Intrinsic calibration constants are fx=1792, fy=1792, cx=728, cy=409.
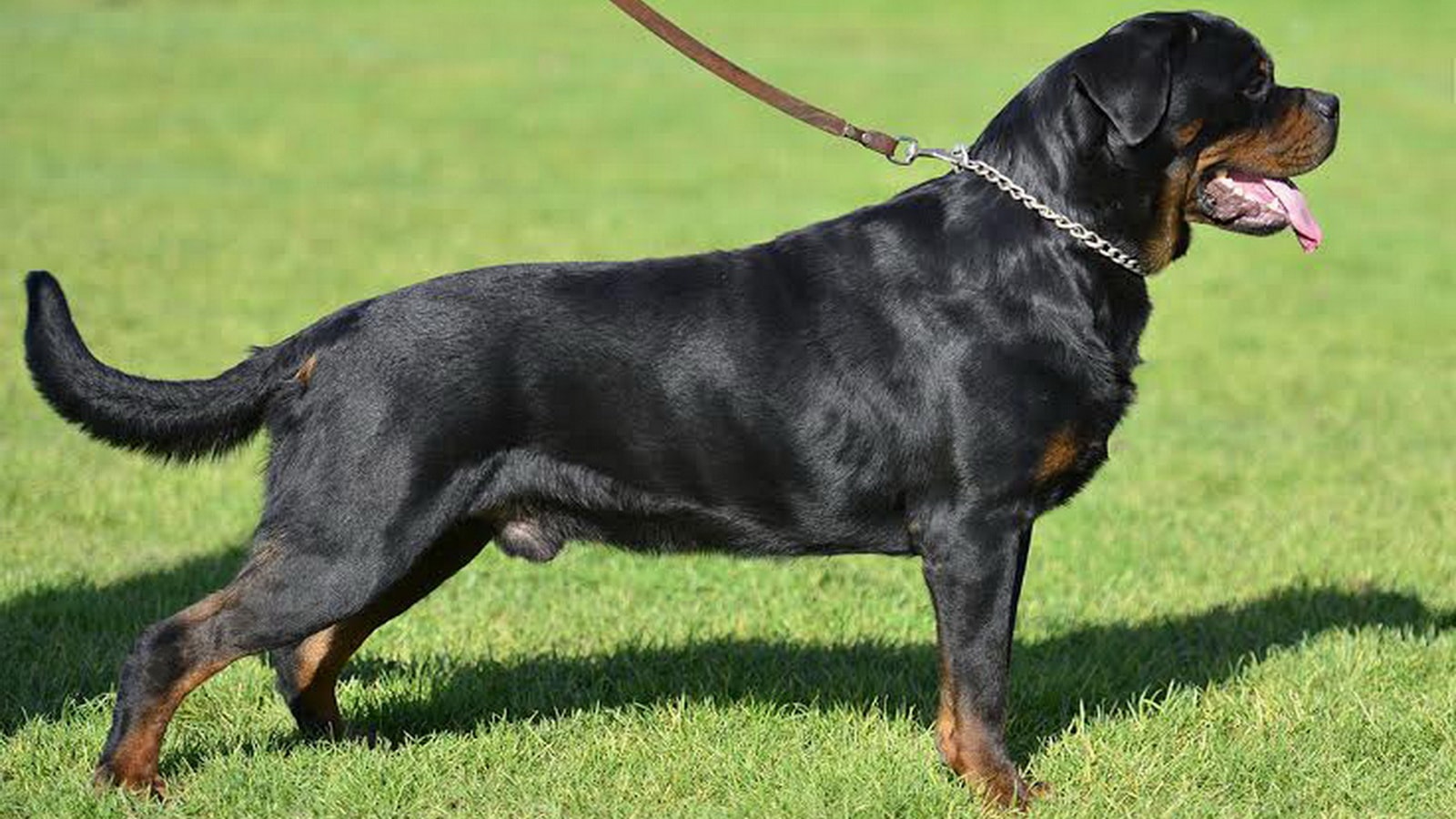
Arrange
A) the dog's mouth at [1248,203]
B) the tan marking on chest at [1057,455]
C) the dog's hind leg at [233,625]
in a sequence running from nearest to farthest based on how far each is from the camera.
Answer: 1. the dog's hind leg at [233,625]
2. the tan marking on chest at [1057,455]
3. the dog's mouth at [1248,203]

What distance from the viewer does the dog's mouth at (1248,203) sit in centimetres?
485

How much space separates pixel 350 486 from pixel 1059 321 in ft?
6.10

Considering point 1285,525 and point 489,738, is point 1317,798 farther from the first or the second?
point 1285,525

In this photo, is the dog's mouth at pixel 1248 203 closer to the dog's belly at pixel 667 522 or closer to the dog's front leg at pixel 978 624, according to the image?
the dog's front leg at pixel 978 624

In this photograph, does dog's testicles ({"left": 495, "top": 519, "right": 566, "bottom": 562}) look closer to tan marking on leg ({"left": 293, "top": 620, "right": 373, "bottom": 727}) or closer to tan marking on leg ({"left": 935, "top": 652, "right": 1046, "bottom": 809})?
tan marking on leg ({"left": 293, "top": 620, "right": 373, "bottom": 727})

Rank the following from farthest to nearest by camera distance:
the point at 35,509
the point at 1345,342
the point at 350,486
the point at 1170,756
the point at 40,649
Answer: the point at 1345,342 < the point at 35,509 < the point at 40,649 < the point at 1170,756 < the point at 350,486

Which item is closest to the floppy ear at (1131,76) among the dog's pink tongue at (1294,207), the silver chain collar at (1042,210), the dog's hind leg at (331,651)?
the silver chain collar at (1042,210)

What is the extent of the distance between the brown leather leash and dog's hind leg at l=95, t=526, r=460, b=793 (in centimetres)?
169

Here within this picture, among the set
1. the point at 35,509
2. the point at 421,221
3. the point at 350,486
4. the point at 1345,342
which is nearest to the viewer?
the point at 350,486

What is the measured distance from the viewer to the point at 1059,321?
4.64 m

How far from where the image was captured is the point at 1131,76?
14.9 ft

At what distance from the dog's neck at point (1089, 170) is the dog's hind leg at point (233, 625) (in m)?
1.94

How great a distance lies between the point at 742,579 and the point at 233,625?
2.77 metres

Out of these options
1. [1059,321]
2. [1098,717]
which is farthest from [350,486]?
[1098,717]
